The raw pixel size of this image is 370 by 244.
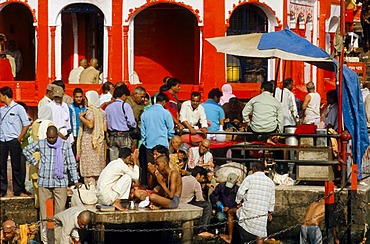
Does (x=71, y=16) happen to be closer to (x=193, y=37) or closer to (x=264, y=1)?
(x=193, y=37)

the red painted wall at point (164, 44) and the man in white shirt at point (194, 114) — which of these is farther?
the red painted wall at point (164, 44)

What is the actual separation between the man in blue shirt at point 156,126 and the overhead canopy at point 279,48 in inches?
93.0

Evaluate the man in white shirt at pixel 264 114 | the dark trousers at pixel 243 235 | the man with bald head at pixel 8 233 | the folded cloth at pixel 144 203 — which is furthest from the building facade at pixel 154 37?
the man with bald head at pixel 8 233

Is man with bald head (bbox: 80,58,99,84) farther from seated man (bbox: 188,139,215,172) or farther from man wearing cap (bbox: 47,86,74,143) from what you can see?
seated man (bbox: 188,139,215,172)

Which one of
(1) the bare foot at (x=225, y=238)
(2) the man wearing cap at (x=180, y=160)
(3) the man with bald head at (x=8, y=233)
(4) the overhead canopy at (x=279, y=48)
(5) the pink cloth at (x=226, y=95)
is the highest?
(4) the overhead canopy at (x=279, y=48)

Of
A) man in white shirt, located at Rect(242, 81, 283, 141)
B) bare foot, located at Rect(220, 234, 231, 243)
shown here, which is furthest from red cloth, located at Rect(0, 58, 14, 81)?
bare foot, located at Rect(220, 234, 231, 243)

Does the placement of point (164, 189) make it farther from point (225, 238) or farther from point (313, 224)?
point (313, 224)

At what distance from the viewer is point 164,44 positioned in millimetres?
29141

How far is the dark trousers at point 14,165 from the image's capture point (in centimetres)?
1842

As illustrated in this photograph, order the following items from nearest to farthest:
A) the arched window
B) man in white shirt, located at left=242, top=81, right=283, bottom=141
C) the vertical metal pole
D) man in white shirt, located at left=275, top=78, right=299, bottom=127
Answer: the vertical metal pole
man in white shirt, located at left=242, top=81, right=283, bottom=141
man in white shirt, located at left=275, top=78, right=299, bottom=127
the arched window

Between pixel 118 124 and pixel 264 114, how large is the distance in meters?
2.55

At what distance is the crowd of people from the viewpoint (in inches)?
673

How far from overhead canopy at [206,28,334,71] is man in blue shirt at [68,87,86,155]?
3.00m

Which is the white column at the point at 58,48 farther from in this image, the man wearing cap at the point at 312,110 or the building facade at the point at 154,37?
the man wearing cap at the point at 312,110
